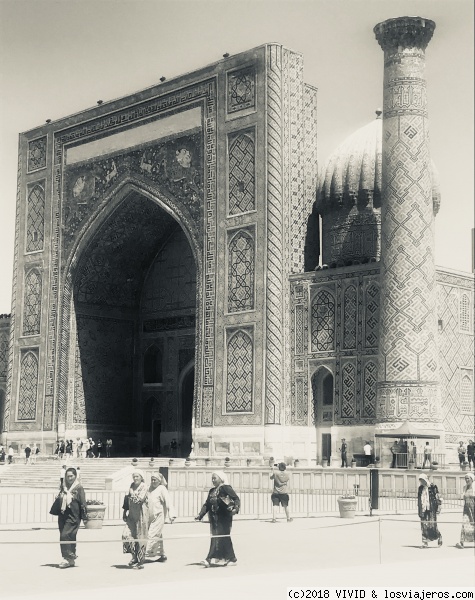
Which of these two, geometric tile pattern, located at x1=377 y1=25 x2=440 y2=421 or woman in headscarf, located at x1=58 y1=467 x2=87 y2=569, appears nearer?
woman in headscarf, located at x1=58 y1=467 x2=87 y2=569

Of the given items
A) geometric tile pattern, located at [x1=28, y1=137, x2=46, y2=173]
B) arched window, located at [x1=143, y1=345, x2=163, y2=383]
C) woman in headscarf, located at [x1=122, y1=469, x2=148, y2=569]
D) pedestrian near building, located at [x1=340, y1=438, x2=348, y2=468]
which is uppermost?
geometric tile pattern, located at [x1=28, y1=137, x2=46, y2=173]

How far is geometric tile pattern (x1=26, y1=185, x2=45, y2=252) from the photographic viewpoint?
29172 mm

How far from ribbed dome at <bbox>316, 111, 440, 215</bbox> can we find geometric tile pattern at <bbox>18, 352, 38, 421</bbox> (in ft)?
28.9

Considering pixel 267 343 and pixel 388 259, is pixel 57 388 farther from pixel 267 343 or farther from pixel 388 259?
pixel 388 259

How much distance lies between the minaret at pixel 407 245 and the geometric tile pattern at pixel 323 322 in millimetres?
2211

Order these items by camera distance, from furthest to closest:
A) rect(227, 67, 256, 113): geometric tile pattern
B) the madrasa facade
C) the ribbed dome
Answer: the ribbed dome
rect(227, 67, 256, 113): geometric tile pattern
the madrasa facade

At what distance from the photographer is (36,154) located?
1176 inches

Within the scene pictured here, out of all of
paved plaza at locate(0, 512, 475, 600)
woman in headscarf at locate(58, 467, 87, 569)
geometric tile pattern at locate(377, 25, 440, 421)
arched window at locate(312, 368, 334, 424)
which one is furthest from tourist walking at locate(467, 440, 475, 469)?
woman in headscarf at locate(58, 467, 87, 569)

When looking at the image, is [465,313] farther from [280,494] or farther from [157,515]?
[157,515]

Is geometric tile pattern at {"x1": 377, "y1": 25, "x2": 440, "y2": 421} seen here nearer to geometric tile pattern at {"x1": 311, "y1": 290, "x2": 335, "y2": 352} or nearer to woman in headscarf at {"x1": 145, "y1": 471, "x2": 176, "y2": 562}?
geometric tile pattern at {"x1": 311, "y1": 290, "x2": 335, "y2": 352}

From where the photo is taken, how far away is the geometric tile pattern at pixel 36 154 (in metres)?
29.7

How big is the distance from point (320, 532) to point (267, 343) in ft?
36.7

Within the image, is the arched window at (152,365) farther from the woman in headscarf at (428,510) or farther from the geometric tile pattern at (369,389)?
the woman in headscarf at (428,510)

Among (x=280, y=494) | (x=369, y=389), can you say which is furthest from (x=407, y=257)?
(x=280, y=494)
